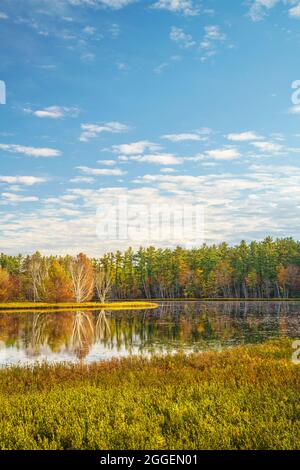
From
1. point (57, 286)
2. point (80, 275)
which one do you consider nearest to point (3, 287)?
point (57, 286)

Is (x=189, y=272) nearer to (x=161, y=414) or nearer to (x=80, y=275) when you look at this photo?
(x=80, y=275)

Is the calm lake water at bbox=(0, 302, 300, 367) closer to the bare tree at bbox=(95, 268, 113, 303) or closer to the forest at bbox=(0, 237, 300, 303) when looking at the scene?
the bare tree at bbox=(95, 268, 113, 303)

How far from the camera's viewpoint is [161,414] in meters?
8.70

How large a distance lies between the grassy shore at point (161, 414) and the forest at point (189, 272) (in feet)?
249

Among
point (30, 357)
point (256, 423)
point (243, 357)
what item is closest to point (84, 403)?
point (256, 423)

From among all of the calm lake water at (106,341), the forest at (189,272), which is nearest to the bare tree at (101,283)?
the forest at (189,272)

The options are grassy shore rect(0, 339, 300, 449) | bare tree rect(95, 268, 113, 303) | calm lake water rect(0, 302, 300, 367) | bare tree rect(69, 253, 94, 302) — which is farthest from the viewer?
bare tree rect(95, 268, 113, 303)

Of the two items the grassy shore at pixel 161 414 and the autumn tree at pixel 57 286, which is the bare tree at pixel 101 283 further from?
the grassy shore at pixel 161 414

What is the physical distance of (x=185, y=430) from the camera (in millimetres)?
7785

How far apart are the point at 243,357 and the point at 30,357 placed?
11.2 m

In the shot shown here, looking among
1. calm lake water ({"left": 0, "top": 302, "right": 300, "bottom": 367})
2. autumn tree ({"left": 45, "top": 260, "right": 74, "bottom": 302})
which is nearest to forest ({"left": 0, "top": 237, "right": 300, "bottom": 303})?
autumn tree ({"left": 45, "top": 260, "right": 74, "bottom": 302})

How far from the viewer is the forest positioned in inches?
4409

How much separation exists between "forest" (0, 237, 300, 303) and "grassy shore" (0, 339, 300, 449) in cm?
7596
